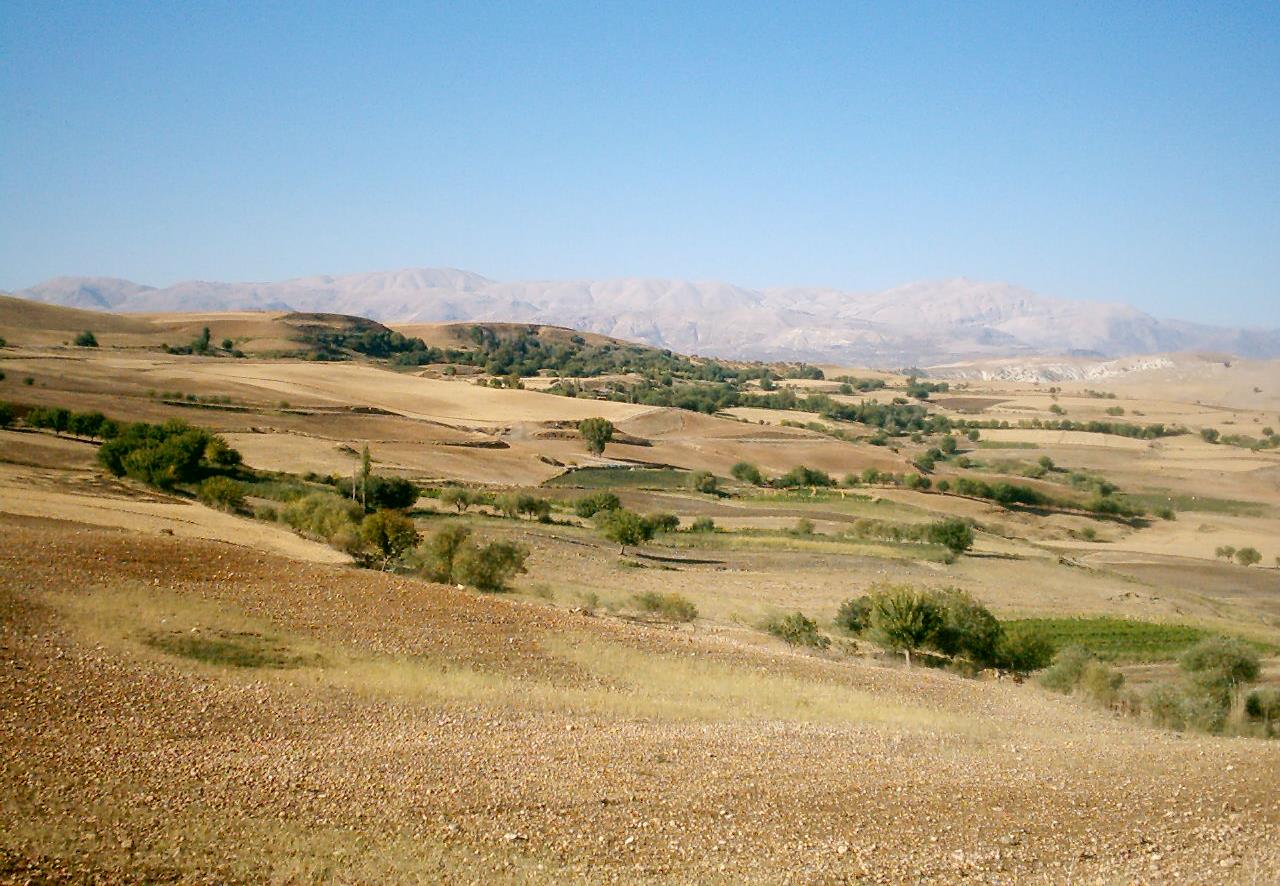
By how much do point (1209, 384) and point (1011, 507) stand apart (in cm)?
8790

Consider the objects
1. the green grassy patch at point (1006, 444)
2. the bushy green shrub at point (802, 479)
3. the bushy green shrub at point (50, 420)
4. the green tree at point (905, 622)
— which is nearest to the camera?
the green tree at point (905, 622)

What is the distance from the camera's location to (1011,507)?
82.9m

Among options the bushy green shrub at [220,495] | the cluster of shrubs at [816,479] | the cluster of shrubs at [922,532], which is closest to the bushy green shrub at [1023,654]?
the cluster of shrubs at [922,532]

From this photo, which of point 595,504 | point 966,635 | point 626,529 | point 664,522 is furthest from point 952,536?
point 966,635

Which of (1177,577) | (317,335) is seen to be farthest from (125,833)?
(317,335)

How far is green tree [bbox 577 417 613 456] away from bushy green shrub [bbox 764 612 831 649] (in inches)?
2262

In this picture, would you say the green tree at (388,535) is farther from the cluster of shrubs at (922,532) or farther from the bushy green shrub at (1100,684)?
the cluster of shrubs at (922,532)

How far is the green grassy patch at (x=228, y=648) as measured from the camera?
55.6 ft

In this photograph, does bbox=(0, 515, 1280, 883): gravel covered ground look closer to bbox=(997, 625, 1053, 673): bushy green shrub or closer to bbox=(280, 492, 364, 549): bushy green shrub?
bbox=(997, 625, 1053, 673): bushy green shrub

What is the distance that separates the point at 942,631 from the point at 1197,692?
8266 millimetres

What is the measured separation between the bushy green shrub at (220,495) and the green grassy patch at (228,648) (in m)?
26.3

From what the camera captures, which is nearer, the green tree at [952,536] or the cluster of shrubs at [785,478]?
the green tree at [952,536]

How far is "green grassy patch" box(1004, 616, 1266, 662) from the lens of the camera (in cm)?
4006

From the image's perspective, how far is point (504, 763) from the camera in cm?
1265
